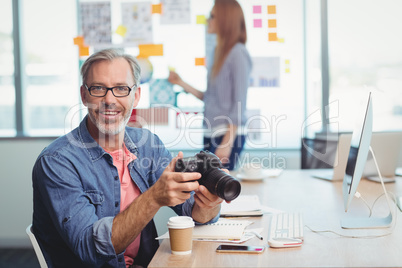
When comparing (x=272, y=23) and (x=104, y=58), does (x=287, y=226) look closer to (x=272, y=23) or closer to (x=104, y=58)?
(x=104, y=58)

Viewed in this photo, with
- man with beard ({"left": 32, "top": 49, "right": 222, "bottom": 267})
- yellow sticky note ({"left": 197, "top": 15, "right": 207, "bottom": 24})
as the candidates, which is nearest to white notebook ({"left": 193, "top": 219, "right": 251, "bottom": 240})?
man with beard ({"left": 32, "top": 49, "right": 222, "bottom": 267})

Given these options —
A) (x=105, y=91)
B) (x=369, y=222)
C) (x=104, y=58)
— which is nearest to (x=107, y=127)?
(x=105, y=91)

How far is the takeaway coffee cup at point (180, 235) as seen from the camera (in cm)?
126

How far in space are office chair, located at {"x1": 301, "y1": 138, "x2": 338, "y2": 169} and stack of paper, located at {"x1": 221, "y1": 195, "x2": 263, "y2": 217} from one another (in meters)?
1.10

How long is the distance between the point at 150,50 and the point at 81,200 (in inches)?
93.7

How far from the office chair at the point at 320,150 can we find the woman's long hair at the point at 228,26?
71cm

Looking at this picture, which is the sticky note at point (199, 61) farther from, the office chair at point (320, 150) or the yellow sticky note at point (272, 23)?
the office chair at point (320, 150)

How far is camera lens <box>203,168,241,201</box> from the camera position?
46.8 inches

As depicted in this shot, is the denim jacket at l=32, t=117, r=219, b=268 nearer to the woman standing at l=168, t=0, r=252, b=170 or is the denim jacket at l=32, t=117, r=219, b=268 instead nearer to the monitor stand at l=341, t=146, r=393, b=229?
the monitor stand at l=341, t=146, r=393, b=229

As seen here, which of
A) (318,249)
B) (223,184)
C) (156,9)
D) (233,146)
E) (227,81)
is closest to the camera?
(223,184)

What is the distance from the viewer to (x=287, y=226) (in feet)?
4.99

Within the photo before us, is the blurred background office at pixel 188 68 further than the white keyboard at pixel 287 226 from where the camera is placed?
Yes

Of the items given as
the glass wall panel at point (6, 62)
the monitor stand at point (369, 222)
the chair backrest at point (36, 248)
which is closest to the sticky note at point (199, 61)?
the glass wall panel at point (6, 62)

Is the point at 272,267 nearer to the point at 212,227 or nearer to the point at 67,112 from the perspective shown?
the point at 212,227
